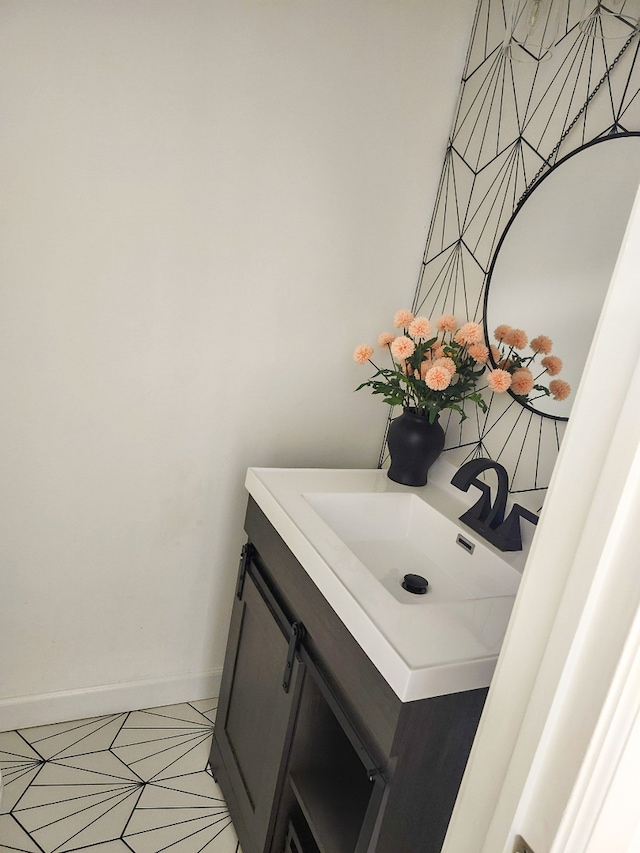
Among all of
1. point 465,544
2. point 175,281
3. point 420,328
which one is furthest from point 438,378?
point 175,281

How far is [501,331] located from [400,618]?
32.7 inches

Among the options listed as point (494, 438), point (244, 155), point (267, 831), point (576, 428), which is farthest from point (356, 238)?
point (267, 831)

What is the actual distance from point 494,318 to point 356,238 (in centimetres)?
51

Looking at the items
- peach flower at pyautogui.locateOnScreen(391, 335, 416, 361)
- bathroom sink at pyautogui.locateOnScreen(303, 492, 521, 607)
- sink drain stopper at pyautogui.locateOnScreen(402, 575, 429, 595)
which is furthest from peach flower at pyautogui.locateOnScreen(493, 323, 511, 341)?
sink drain stopper at pyautogui.locateOnScreen(402, 575, 429, 595)

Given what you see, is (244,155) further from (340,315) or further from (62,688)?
(62,688)

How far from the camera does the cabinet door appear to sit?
1406 mm

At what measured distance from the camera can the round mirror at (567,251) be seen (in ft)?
4.25

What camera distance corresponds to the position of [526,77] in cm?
158

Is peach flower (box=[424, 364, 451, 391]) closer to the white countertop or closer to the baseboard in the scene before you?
the white countertop

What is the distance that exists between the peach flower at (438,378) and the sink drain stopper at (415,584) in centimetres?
46

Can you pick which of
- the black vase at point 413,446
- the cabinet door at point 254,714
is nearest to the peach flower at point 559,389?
the black vase at point 413,446

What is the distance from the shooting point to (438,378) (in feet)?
5.02

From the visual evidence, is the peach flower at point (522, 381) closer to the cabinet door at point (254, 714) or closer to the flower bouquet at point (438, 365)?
the flower bouquet at point (438, 365)

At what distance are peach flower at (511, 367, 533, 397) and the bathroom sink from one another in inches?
14.1
